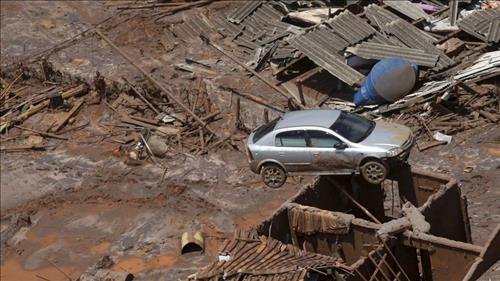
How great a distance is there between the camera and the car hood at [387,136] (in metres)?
18.8

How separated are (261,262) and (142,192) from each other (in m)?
9.57

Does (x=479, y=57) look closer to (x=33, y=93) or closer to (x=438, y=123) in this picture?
(x=438, y=123)

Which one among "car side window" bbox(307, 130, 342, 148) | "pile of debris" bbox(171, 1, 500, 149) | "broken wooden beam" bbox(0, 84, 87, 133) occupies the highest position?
"car side window" bbox(307, 130, 342, 148)

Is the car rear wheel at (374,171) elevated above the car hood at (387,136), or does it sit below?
below

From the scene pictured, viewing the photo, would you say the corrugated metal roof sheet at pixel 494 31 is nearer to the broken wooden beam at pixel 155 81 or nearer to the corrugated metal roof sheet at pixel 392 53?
the corrugated metal roof sheet at pixel 392 53

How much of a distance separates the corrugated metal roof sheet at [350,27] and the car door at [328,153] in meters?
8.34

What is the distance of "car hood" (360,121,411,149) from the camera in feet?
61.7

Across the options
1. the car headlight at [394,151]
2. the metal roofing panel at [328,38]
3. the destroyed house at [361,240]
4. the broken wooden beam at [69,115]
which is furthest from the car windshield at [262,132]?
the broken wooden beam at [69,115]

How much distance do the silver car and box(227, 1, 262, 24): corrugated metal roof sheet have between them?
1213 centimetres

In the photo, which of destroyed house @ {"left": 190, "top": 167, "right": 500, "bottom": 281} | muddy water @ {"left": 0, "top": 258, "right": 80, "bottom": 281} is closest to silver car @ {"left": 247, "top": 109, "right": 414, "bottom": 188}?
destroyed house @ {"left": 190, "top": 167, "right": 500, "bottom": 281}

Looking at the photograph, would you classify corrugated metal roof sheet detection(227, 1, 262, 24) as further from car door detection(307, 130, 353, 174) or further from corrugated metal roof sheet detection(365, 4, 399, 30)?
car door detection(307, 130, 353, 174)

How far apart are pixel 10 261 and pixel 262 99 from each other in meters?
9.23

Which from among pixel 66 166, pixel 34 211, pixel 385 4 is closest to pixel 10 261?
pixel 34 211

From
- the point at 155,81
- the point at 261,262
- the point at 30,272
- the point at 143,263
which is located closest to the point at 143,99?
the point at 155,81
